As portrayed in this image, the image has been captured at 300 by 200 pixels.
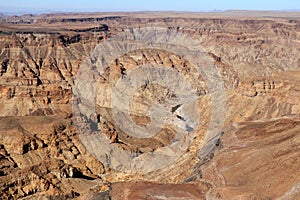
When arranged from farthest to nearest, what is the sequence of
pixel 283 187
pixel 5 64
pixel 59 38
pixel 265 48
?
pixel 265 48, pixel 59 38, pixel 5 64, pixel 283 187

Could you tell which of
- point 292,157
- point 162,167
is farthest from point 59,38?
point 292,157

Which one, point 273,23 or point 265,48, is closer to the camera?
point 265,48

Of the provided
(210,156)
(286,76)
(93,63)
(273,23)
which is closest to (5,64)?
(93,63)

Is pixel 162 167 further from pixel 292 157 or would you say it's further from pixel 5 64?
pixel 5 64

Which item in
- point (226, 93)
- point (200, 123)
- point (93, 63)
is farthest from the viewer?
point (93, 63)

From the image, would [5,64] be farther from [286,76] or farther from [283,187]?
[283,187]

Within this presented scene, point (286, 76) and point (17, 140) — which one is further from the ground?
point (286, 76)
